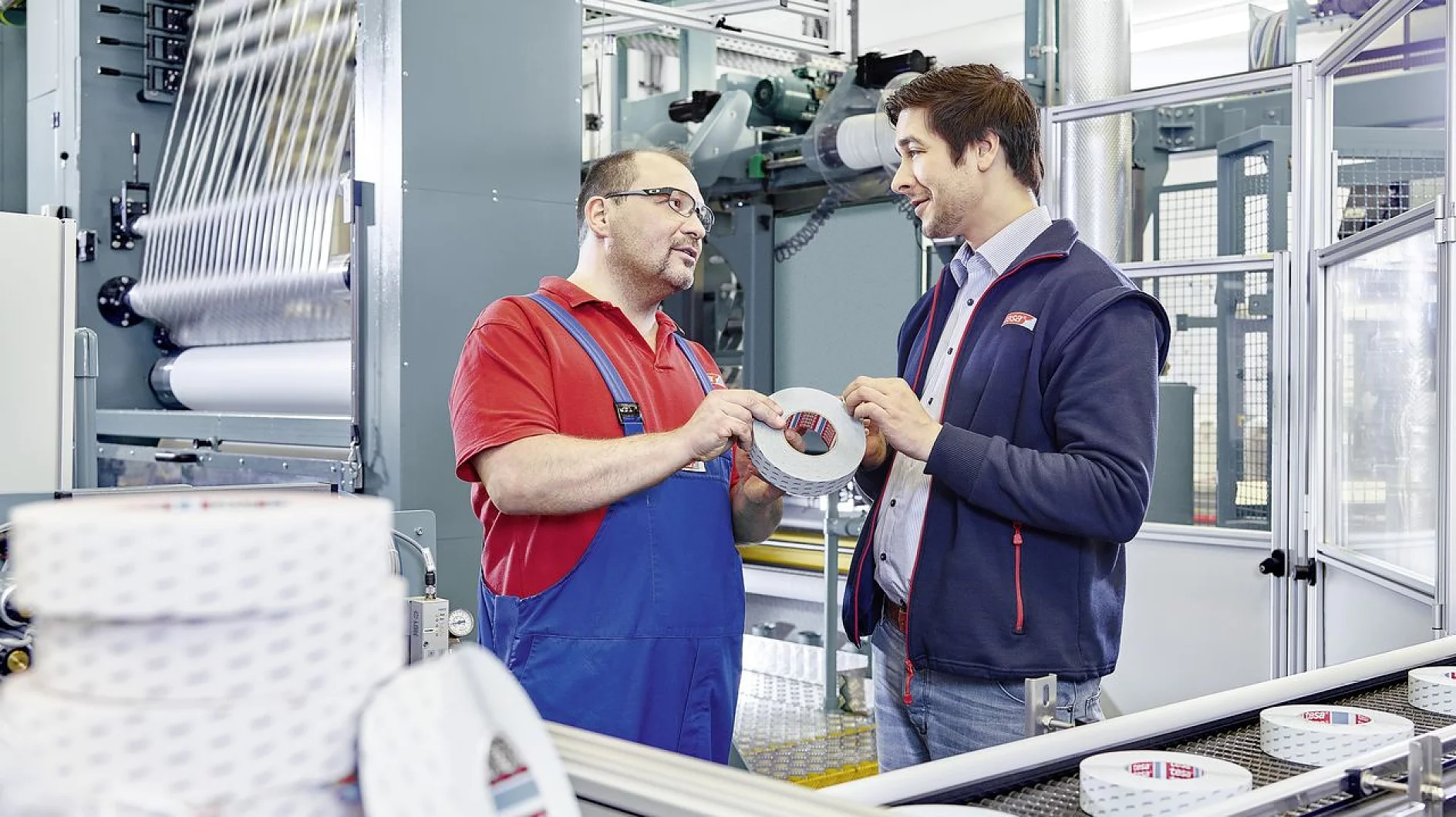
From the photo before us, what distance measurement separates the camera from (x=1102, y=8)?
423 cm

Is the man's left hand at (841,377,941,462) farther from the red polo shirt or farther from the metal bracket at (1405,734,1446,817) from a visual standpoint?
the metal bracket at (1405,734,1446,817)

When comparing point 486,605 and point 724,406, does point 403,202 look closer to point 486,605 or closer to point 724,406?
point 486,605

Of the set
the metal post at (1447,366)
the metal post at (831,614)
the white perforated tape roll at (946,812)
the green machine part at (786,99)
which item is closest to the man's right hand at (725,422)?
the white perforated tape roll at (946,812)

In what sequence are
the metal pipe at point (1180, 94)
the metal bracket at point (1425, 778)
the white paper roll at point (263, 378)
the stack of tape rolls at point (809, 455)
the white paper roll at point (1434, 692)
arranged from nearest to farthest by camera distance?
the metal bracket at point (1425, 778) < the white paper roll at point (1434, 692) < the stack of tape rolls at point (809, 455) < the white paper roll at point (263, 378) < the metal pipe at point (1180, 94)

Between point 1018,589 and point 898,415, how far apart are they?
0.96 feet

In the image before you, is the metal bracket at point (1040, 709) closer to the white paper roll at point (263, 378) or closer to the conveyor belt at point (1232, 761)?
the conveyor belt at point (1232, 761)

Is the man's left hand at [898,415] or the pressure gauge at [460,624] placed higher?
the man's left hand at [898,415]

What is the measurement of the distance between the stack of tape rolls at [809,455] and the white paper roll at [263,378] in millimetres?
1482

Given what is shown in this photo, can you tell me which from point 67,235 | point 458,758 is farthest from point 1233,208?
point 458,758

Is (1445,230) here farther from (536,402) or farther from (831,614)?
(831,614)

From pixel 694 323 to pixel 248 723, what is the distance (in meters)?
5.69

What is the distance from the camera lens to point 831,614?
4.38 m

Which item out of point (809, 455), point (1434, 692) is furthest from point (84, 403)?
point (1434, 692)

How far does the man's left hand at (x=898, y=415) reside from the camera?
1.73 metres
